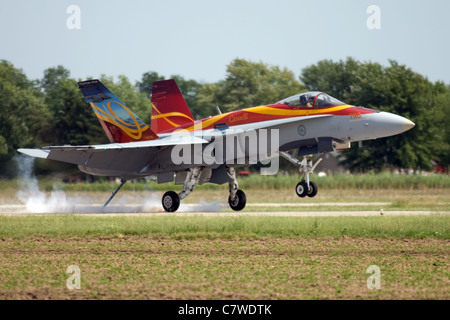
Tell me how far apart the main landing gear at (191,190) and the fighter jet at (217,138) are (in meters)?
0.03

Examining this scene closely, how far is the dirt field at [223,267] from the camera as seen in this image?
33.0 ft

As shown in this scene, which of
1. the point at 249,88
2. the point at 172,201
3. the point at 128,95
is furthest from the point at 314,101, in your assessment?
the point at 128,95

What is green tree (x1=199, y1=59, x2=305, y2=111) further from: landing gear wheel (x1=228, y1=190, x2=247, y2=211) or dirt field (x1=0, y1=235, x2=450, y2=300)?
dirt field (x1=0, y1=235, x2=450, y2=300)

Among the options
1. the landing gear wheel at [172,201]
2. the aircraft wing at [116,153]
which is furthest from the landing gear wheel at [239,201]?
the aircraft wing at [116,153]

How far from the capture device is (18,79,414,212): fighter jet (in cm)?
2027

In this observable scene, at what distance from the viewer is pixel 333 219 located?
2048 centimetres

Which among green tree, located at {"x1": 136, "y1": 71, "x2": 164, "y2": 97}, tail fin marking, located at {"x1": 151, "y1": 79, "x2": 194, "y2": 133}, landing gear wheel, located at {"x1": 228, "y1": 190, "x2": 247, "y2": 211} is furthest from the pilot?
green tree, located at {"x1": 136, "y1": 71, "x2": 164, "y2": 97}

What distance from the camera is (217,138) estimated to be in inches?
890

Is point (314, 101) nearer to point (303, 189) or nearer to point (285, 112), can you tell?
point (285, 112)

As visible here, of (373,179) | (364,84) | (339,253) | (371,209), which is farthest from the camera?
(364,84)

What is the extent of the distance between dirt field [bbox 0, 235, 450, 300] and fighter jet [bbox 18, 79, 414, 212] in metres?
4.62
